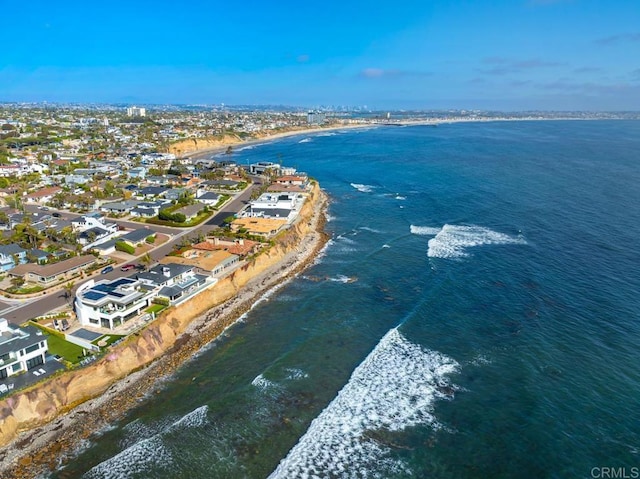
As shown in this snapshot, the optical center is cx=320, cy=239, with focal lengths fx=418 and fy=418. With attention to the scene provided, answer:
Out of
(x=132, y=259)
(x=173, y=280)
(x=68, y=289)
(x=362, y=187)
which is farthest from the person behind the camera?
(x=362, y=187)

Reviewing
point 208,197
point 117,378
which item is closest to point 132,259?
point 117,378

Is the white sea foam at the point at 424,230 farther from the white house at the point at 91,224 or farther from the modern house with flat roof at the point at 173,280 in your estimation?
the white house at the point at 91,224

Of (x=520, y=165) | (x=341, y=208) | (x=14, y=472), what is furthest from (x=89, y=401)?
(x=520, y=165)

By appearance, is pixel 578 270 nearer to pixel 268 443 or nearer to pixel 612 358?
pixel 612 358

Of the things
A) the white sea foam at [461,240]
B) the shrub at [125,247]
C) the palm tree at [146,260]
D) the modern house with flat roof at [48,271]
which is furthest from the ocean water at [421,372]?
the modern house with flat roof at [48,271]

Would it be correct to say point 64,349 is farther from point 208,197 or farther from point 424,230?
point 208,197

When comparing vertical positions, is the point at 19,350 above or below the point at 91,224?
above
